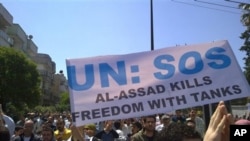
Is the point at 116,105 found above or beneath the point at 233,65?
beneath

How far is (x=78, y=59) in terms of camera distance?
4617mm

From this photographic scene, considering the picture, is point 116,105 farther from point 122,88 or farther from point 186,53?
point 186,53

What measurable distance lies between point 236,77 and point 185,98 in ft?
1.84

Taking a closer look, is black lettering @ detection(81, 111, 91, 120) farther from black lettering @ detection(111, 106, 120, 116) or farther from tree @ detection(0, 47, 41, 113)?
tree @ detection(0, 47, 41, 113)

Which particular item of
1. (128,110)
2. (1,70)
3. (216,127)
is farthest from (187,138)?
(1,70)

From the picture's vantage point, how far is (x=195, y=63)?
4.62m

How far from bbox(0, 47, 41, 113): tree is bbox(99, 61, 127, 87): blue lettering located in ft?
134

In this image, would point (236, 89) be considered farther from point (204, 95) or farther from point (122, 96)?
point (122, 96)

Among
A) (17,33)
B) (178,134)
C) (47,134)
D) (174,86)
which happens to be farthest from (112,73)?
(17,33)

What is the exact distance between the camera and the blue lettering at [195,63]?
15.0ft

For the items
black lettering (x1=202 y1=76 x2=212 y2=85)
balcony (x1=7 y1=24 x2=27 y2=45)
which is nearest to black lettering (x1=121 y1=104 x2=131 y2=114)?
black lettering (x1=202 y1=76 x2=212 y2=85)

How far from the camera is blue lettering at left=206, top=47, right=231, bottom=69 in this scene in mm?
4562

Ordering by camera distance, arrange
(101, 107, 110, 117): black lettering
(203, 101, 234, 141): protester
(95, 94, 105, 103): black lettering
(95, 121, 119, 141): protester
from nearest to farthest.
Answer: (203, 101, 234, 141): protester → (101, 107, 110, 117): black lettering → (95, 94, 105, 103): black lettering → (95, 121, 119, 141): protester

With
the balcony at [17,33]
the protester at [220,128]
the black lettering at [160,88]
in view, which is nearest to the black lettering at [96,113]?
the black lettering at [160,88]
